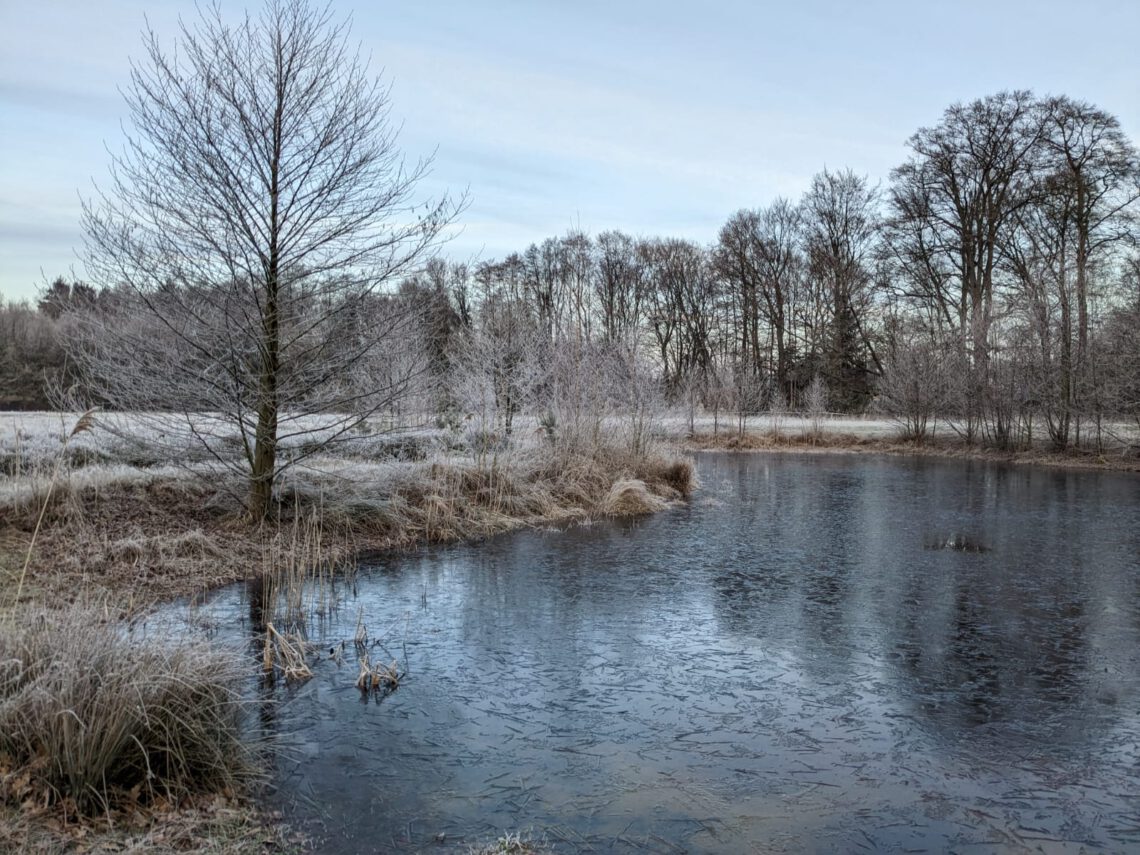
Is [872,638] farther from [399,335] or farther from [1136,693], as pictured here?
[399,335]

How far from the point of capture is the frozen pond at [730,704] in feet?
14.8

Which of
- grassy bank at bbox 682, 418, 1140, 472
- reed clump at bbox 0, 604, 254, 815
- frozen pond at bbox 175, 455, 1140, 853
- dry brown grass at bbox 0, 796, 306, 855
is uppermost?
grassy bank at bbox 682, 418, 1140, 472

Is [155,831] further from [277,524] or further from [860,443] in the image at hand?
[860,443]

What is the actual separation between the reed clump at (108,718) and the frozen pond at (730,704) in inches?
21.0

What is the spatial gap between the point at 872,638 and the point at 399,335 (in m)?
7.10

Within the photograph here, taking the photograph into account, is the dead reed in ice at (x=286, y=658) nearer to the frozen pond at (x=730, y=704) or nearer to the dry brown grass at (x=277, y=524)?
the frozen pond at (x=730, y=704)

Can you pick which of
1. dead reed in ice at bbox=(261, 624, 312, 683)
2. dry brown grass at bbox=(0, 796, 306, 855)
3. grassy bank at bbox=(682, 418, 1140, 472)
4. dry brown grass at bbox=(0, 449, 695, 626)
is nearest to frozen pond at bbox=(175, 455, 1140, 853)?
dead reed in ice at bbox=(261, 624, 312, 683)

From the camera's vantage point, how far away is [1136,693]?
21.1ft

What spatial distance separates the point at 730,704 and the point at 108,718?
4.12 metres

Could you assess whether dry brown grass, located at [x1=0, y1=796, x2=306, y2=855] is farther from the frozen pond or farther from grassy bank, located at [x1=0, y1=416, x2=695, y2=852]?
the frozen pond

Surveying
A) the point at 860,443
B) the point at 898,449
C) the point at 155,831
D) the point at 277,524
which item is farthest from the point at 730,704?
the point at 860,443

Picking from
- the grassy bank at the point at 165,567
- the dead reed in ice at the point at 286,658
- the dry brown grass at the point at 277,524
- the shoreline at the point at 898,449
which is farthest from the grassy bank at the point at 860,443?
the dead reed in ice at the point at 286,658

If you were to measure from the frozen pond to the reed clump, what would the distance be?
21.0 inches

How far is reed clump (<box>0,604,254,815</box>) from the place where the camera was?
4020 millimetres
